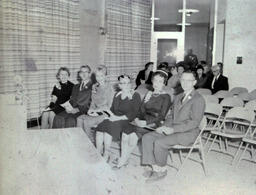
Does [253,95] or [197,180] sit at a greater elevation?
[253,95]

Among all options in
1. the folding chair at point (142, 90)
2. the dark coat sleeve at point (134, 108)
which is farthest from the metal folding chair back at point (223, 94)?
the dark coat sleeve at point (134, 108)

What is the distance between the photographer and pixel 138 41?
3443 millimetres

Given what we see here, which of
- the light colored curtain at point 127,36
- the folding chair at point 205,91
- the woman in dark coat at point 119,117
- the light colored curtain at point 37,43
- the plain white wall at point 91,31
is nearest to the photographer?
Result: the light colored curtain at point 37,43

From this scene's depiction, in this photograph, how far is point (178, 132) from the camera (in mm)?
3314

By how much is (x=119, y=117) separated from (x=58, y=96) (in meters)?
0.69

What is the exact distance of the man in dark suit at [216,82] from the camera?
545 cm

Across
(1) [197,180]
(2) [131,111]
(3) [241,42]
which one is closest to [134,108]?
(2) [131,111]

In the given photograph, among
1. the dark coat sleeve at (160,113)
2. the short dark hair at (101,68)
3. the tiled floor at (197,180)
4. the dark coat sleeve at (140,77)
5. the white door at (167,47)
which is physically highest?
the white door at (167,47)

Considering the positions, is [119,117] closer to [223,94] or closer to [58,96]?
[58,96]

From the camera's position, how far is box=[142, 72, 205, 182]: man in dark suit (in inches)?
128

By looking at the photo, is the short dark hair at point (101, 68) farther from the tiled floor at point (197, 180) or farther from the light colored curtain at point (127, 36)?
the tiled floor at point (197, 180)

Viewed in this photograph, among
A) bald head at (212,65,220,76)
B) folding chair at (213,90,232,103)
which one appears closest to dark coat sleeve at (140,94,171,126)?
folding chair at (213,90,232,103)

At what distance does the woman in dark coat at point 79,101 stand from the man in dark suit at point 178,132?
2.60ft

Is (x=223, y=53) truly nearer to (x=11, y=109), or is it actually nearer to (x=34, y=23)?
(x=34, y=23)
